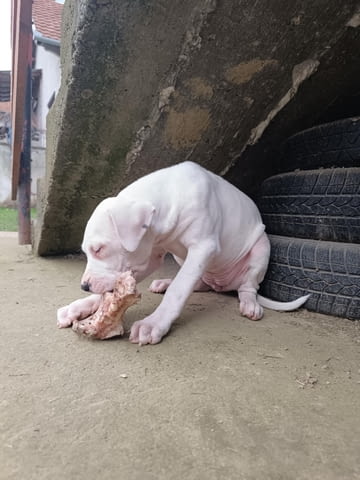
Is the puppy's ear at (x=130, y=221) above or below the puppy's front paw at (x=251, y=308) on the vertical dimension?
above

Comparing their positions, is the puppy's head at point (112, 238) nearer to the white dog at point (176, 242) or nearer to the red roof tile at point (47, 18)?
the white dog at point (176, 242)

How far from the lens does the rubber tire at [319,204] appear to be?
183 centimetres

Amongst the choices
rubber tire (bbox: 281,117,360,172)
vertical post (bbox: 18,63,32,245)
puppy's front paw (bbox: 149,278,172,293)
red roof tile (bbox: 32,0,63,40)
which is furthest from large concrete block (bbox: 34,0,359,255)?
red roof tile (bbox: 32,0,63,40)

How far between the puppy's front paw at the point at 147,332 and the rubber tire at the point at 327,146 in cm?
123

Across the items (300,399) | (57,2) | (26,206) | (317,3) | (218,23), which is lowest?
(26,206)

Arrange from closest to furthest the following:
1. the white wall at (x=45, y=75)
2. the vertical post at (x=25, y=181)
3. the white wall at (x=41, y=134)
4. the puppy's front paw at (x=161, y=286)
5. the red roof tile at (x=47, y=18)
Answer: the puppy's front paw at (x=161, y=286), the vertical post at (x=25, y=181), the red roof tile at (x=47, y=18), the white wall at (x=45, y=75), the white wall at (x=41, y=134)

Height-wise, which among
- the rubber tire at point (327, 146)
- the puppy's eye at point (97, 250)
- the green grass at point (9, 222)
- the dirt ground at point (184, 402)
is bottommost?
the green grass at point (9, 222)

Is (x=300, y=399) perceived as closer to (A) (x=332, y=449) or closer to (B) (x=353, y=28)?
(A) (x=332, y=449)

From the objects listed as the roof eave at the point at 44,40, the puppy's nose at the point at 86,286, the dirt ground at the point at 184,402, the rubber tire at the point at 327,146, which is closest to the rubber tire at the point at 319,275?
the dirt ground at the point at 184,402

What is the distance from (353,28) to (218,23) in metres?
0.71

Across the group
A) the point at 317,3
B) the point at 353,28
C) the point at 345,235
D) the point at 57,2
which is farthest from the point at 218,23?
the point at 57,2

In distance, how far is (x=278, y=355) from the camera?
1.39 m

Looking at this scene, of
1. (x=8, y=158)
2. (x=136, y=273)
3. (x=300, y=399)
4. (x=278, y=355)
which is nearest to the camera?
(x=300, y=399)

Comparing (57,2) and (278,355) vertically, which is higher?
(57,2)
